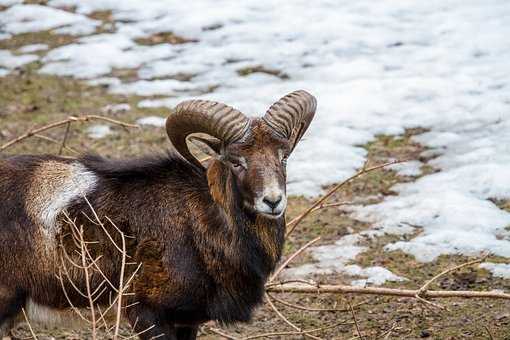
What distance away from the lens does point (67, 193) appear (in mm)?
7199

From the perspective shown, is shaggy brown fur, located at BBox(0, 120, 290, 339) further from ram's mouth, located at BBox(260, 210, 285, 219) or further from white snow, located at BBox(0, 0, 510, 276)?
white snow, located at BBox(0, 0, 510, 276)

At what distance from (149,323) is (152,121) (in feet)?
21.4

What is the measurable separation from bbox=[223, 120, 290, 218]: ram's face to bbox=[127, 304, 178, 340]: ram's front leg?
1073 millimetres

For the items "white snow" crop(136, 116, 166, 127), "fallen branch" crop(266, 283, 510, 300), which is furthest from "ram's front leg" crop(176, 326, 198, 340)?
"white snow" crop(136, 116, 166, 127)

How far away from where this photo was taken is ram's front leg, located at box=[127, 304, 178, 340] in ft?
22.9

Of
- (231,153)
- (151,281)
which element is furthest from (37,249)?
(231,153)

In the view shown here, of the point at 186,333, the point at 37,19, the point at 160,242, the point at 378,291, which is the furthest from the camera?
the point at 37,19

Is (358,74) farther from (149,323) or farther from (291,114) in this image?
(149,323)

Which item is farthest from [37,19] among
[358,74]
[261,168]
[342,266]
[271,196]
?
[271,196]

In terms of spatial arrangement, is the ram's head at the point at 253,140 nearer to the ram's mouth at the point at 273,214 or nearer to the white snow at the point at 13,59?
the ram's mouth at the point at 273,214

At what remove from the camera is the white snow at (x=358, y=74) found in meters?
10.3

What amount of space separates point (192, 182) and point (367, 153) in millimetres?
4901

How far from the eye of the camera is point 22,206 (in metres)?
7.10

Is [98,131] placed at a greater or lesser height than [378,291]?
lesser
